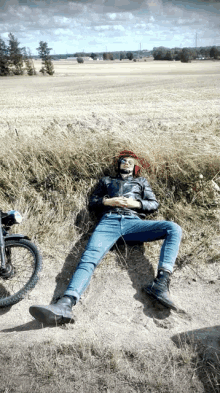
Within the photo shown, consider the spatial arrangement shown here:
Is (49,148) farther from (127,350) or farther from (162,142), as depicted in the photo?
(127,350)

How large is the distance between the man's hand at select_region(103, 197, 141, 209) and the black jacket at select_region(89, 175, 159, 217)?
0.17ft

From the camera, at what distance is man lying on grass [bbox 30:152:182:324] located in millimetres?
2891

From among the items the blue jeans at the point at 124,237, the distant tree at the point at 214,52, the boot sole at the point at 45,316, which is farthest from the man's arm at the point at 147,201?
the distant tree at the point at 214,52

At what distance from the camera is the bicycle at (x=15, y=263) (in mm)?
3160

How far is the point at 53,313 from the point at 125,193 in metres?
1.79

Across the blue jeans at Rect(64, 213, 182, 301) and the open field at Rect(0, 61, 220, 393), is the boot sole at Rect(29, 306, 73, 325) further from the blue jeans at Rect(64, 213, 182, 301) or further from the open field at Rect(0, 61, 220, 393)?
the blue jeans at Rect(64, 213, 182, 301)

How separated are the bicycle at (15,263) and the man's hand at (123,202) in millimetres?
1060

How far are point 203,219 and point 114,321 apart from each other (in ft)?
6.40

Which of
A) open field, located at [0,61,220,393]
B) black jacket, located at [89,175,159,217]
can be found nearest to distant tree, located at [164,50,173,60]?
open field, located at [0,61,220,393]

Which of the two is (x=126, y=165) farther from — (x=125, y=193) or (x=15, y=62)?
(x=15, y=62)

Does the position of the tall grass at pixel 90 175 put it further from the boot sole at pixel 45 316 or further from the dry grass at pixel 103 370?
the dry grass at pixel 103 370

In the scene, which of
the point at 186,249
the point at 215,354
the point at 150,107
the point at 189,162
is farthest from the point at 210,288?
the point at 150,107

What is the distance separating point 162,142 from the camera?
15.7 feet

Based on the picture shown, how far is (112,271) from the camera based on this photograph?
363 centimetres
